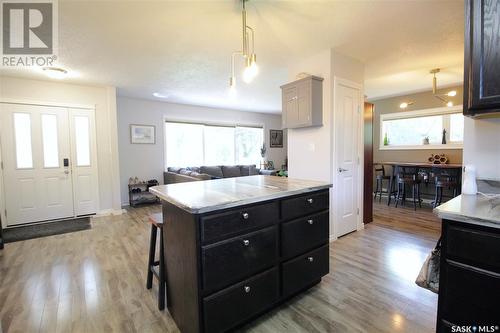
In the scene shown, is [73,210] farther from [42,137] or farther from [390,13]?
[390,13]

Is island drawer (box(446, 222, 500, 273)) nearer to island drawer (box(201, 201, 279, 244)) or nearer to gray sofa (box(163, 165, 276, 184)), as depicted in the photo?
island drawer (box(201, 201, 279, 244))

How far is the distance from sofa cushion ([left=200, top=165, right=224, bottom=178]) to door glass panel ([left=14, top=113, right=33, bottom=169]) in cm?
341

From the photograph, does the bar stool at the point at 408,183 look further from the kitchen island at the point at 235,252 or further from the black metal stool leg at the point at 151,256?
the black metal stool leg at the point at 151,256

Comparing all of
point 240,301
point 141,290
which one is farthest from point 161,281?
point 240,301

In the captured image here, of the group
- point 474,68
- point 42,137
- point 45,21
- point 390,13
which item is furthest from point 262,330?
point 42,137

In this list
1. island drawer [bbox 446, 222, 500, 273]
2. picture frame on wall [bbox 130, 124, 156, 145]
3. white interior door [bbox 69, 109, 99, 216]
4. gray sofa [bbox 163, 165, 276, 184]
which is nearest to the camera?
island drawer [bbox 446, 222, 500, 273]

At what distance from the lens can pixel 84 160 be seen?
178 inches

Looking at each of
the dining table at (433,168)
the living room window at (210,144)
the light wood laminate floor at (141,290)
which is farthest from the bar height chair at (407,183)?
the living room window at (210,144)

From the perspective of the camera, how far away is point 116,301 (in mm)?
1979

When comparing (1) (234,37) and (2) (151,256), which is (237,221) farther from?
(1) (234,37)

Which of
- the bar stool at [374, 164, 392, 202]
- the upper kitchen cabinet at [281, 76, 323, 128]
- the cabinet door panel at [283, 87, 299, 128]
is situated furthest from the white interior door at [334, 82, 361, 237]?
the bar stool at [374, 164, 392, 202]

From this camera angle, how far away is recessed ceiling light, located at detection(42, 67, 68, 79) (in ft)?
11.5

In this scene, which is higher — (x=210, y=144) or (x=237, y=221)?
(x=210, y=144)

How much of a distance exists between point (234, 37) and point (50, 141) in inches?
155
